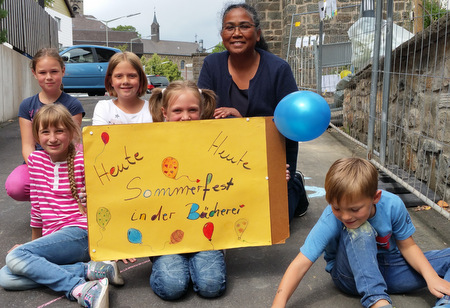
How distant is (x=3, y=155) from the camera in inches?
252

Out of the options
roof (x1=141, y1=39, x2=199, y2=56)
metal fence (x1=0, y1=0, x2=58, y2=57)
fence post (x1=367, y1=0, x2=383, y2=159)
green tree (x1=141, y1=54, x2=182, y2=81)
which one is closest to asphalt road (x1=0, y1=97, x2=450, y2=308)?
fence post (x1=367, y1=0, x2=383, y2=159)

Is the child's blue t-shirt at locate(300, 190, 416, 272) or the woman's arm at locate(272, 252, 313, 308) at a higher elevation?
the child's blue t-shirt at locate(300, 190, 416, 272)

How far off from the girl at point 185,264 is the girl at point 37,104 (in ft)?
2.85

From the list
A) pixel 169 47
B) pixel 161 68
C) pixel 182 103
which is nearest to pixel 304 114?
pixel 182 103

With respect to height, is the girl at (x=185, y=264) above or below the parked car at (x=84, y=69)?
below

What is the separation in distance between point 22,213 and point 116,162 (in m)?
1.77

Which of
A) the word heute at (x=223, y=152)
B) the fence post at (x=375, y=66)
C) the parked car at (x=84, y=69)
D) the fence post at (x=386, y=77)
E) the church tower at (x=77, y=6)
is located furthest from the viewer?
the church tower at (x=77, y=6)

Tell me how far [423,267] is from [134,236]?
1517 millimetres

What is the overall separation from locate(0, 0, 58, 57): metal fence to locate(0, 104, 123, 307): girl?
22.6 feet

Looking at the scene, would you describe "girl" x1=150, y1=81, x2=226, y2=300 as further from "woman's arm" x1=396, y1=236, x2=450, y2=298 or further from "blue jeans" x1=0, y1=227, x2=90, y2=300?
"woman's arm" x1=396, y1=236, x2=450, y2=298

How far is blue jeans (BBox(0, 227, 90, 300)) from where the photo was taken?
2.59m

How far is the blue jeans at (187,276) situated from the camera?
257 cm

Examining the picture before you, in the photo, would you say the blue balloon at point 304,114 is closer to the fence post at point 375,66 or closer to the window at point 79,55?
the fence post at point 375,66

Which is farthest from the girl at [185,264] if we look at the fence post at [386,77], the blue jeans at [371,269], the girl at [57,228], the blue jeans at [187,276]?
the fence post at [386,77]
